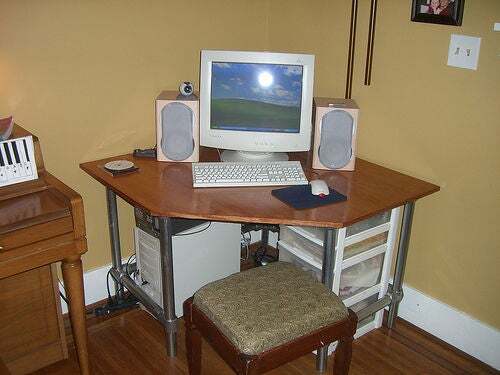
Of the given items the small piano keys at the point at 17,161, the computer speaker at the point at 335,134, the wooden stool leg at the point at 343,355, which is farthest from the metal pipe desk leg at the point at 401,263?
the small piano keys at the point at 17,161

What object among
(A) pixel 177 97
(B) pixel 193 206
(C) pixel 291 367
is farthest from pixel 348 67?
(C) pixel 291 367

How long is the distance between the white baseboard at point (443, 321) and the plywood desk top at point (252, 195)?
0.54m

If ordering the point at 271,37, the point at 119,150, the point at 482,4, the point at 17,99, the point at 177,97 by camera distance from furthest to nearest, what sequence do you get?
the point at 271,37
the point at 119,150
the point at 177,97
the point at 17,99
the point at 482,4

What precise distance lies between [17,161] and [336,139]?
1.19m

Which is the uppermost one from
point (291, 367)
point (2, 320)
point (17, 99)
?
point (17, 99)

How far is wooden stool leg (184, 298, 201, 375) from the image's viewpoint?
1811mm

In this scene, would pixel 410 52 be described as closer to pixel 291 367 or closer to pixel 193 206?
pixel 193 206

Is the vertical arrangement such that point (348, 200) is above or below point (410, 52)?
below

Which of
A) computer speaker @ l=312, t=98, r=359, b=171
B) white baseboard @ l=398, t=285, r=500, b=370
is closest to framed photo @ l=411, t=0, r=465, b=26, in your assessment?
computer speaker @ l=312, t=98, r=359, b=171

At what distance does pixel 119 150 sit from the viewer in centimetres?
235

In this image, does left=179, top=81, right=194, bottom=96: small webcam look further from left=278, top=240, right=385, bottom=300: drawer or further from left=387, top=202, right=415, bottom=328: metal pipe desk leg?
left=387, top=202, right=415, bottom=328: metal pipe desk leg

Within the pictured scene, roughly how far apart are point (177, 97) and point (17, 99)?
1.98ft

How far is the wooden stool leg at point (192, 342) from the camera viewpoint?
181 cm

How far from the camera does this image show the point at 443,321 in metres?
2.28
